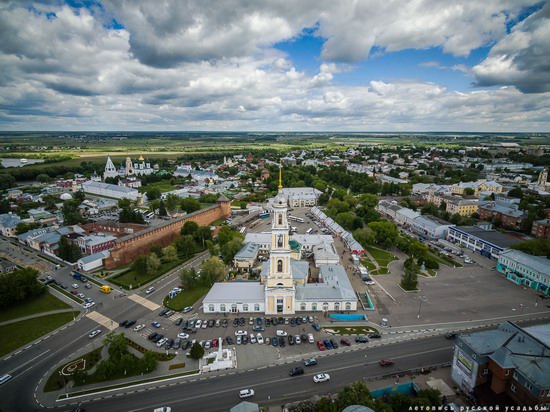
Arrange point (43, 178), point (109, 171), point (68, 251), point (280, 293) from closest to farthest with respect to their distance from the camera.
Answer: point (280, 293)
point (68, 251)
point (43, 178)
point (109, 171)

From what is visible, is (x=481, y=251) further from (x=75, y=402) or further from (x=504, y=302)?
(x=75, y=402)

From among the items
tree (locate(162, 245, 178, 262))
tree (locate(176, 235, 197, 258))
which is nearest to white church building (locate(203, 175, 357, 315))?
tree (locate(162, 245, 178, 262))

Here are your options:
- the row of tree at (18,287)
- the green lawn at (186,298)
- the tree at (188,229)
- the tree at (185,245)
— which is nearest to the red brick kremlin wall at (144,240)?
the tree at (188,229)

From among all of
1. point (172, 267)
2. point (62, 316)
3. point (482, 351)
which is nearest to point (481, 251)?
point (482, 351)

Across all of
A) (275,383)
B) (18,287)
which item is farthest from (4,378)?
(275,383)

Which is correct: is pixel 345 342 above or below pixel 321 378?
below

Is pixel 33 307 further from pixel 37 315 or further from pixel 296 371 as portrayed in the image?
pixel 296 371
